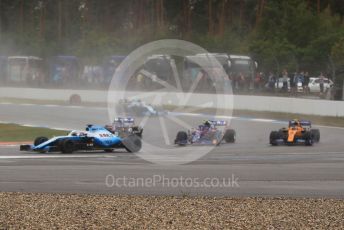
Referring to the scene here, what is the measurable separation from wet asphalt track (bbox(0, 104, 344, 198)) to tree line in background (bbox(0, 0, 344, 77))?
46.3 feet

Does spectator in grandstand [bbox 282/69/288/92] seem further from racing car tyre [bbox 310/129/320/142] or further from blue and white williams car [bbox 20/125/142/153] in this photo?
blue and white williams car [bbox 20/125/142/153]

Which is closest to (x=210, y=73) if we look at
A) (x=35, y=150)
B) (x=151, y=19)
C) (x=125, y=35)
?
(x=35, y=150)

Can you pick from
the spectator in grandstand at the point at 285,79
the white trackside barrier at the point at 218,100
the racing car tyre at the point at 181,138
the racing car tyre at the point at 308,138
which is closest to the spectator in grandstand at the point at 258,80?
the white trackside barrier at the point at 218,100

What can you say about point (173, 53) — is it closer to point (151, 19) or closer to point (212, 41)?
point (212, 41)

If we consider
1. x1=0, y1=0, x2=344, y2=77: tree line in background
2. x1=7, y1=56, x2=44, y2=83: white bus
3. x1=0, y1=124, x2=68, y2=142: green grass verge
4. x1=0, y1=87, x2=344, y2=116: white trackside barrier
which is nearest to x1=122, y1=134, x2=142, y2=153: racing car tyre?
x1=0, y1=124, x2=68, y2=142: green grass verge

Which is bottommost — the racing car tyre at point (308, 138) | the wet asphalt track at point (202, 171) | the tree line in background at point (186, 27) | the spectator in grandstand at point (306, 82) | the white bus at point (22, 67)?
the wet asphalt track at point (202, 171)

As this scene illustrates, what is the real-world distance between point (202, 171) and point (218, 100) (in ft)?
89.3

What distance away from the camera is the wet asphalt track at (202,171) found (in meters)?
13.0

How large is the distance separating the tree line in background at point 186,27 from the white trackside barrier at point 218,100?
1947 millimetres

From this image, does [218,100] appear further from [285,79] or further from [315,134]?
[315,134]

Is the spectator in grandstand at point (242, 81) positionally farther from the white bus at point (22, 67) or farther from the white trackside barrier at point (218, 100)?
the white bus at point (22, 67)

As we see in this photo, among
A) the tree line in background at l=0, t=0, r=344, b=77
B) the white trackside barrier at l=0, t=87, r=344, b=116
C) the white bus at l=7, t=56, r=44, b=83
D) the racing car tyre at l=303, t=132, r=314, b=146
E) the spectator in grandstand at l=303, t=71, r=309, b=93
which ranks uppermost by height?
the tree line in background at l=0, t=0, r=344, b=77

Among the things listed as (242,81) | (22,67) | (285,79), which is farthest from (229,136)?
(22,67)

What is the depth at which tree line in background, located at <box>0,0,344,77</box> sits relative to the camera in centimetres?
4272
